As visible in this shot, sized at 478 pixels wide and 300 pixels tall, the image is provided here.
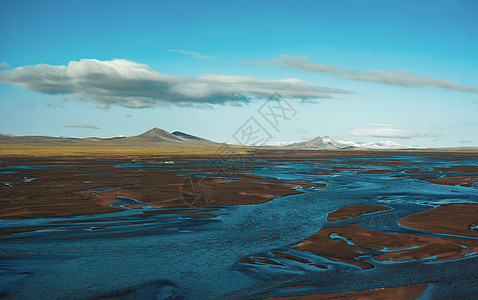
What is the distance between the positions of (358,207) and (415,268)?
13.2m

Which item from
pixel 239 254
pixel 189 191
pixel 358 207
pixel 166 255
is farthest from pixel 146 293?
pixel 189 191

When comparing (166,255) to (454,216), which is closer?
(166,255)

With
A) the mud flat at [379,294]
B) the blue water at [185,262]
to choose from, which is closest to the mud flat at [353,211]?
the blue water at [185,262]

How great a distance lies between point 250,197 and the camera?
106 ft

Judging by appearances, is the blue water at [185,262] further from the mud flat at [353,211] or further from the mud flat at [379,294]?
the mud flat at [353,211]

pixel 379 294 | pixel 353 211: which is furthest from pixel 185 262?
pixel 353 211

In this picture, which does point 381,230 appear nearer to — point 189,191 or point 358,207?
point 358,207

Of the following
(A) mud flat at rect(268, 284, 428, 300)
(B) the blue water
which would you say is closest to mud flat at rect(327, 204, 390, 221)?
(B) the blue water

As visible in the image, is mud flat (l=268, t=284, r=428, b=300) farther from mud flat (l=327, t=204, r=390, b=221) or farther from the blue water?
mud flat (l=327, t=204, r=390, b=221)

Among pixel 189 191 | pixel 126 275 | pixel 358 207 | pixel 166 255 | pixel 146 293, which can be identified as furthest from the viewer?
pixel 189 191

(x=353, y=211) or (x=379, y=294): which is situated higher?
(x=353, y=211)

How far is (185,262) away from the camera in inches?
585

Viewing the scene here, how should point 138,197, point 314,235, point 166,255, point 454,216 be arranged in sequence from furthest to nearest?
1. point 138,197
2. point 454,216
3. point 314,235
4. point 166,255

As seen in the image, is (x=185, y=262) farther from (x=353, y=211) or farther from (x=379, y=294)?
(x=353, y=211)
